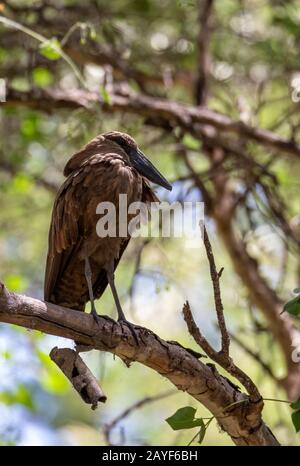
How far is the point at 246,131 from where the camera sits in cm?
650

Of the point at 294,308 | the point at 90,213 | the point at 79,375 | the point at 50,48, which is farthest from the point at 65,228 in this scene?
the point at 294,308

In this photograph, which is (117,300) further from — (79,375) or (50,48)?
(50,48)

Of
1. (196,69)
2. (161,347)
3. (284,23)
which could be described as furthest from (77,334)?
(196,69)

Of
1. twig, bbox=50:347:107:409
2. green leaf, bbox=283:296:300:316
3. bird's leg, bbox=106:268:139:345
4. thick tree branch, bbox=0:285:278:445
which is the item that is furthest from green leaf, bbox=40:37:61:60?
green leaf, bbox=283:296:300:316

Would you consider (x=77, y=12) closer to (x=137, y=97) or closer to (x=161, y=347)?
(x=137, y=97)

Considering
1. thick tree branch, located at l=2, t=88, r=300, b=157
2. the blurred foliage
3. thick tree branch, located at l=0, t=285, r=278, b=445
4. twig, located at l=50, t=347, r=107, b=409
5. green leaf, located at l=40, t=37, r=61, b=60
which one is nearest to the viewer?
twig, located at l=50, t=347, r=107, b=409

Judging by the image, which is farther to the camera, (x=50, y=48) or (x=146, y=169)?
(x=146, y=169)

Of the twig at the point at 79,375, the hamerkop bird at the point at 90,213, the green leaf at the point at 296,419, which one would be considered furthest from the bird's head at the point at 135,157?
the green leaf at the point at 296,419

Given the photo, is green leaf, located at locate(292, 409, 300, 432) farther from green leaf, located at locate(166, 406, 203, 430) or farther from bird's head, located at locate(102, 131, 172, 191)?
bird's head, located at locate(102, 131, 172, 191)

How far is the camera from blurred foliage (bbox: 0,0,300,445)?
6.45 metres

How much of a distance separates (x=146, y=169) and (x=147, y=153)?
2.34 meters

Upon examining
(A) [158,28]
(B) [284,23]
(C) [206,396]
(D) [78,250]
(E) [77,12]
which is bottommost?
(C) [206,396]

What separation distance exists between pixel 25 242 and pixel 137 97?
2696 mm

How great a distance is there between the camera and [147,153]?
25.2 feet
